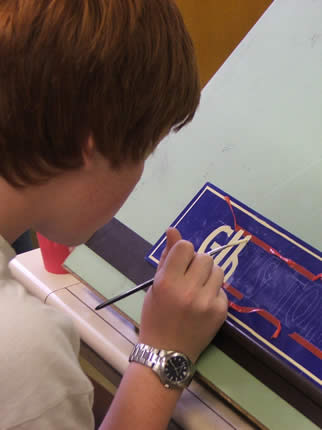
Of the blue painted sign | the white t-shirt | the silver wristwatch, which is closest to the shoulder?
the white t-shirt

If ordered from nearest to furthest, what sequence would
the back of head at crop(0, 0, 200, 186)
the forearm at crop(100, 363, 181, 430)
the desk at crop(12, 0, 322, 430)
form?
the back of head at crop(0, 0, 200, 186), the forearm at crop(100, 363, 181, 430), the desk at crop(12, 0, 322, 430)

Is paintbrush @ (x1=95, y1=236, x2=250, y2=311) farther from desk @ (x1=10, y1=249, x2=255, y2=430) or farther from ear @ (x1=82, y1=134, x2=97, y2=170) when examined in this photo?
ear @ (x1=82, y1=134, x2=97, y2=170)

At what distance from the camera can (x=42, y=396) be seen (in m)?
0.47

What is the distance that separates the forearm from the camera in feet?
1.87

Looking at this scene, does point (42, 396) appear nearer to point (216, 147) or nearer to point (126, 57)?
point (126, 57)

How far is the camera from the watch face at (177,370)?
0.58 meters

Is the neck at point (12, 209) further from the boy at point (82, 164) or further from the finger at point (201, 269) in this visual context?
the finger at point (201, 269)

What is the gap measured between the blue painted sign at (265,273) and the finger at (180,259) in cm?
6

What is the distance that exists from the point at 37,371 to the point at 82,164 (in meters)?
0.23

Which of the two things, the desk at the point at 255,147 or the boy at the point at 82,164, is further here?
the desk at the point at 255,147

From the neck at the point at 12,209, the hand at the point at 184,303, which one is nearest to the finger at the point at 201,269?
the hand at the point at 184,303

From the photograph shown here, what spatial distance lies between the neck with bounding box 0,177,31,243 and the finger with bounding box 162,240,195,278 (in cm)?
19

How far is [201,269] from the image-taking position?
0.62 metres

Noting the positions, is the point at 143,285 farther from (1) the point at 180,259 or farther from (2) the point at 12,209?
(2) the point at 12,209
